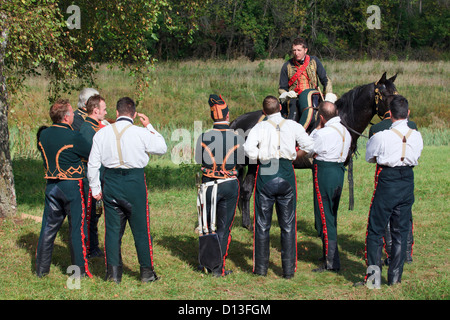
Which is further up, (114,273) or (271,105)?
(271,105)

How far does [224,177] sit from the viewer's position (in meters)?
6.87

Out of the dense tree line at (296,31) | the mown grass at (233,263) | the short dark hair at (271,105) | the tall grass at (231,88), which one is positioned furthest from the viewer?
the dense tree line at (296,31)

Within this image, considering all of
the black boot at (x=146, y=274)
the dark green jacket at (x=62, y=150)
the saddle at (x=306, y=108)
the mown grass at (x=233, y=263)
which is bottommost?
the mown grass at (x=233, y=263)

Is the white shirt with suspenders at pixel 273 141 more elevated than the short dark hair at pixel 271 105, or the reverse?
A: the short dark hair at pixel 271 105

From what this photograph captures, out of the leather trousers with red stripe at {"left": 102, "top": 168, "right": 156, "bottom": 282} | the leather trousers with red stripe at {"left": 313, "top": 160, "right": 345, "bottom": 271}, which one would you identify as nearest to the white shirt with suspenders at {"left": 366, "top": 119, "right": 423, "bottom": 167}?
the leather trousers with red stripe at {"left": 313, "top": 160, "right": 345, "bottom": 271}

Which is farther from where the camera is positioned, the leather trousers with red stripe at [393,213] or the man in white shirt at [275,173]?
the man in white shirt at [275,173]

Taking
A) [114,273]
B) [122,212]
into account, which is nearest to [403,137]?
[122,212]

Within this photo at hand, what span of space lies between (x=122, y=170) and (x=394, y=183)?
313 cm

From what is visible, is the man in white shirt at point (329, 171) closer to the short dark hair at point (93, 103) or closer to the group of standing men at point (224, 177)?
the group of standing men at point (224, 177)

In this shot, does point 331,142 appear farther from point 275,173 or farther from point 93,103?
point 93,103

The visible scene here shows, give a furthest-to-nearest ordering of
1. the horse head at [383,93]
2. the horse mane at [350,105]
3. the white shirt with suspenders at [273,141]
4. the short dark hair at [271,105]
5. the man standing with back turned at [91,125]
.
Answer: the horse mane at [350,105] → the horse head at [383,93] → the man standing with back turned at [91,125] → the short dark hair at [271,105] → the white shirt with suspenders at [273,141]

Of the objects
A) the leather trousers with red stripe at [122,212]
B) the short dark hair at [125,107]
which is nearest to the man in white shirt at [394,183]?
the leather trousers with red stripe at [122,212]

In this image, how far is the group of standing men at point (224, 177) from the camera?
6207 millimetres
